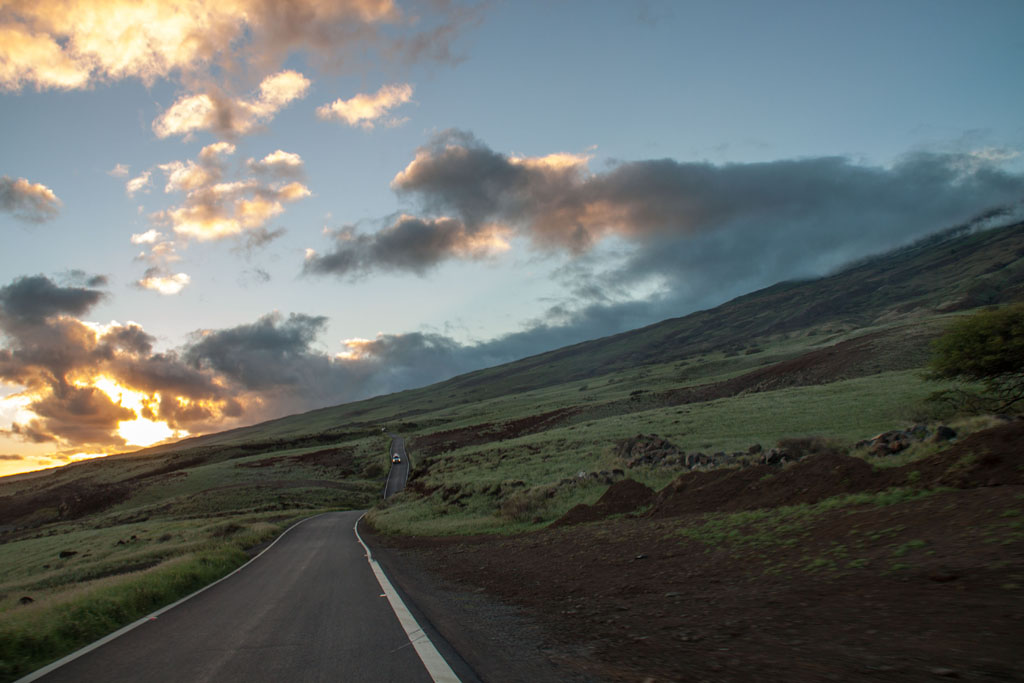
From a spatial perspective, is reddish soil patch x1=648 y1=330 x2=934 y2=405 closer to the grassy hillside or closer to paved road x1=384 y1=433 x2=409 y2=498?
the grassy hillside

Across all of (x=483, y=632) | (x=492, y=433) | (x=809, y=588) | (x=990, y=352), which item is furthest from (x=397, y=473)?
(x=809, y=588)

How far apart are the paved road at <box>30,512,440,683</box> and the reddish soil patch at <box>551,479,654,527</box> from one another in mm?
7767

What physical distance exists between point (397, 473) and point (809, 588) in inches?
3004

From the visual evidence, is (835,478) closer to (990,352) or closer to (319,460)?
(990,352)

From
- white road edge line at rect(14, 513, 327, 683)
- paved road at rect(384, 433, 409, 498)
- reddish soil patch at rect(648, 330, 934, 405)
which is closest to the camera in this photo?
white road edge line at rect(14, 513, 327, 683)

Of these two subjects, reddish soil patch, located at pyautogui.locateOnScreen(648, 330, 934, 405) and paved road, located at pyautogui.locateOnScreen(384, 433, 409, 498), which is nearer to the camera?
reddish soil patch, located at pyautogui.locateOnScreen(648, 330, 934, 405)

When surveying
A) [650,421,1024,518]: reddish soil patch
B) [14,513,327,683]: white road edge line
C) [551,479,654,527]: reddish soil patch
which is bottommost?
[551,479,654,527]: reddish soil patch

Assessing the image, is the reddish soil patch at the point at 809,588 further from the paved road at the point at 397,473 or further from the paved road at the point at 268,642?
the paved road at the point at 397,473

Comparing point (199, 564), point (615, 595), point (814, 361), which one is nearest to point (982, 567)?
point (615, 595)

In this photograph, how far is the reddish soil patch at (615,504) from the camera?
18.8 m

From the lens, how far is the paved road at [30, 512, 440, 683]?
21.7ft

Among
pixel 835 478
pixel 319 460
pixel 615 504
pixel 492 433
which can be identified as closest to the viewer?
pixel 835 478

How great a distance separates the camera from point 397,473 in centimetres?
7938

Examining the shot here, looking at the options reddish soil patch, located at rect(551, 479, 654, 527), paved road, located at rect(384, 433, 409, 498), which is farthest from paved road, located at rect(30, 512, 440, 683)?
paved road, located at rect(384, 433, 409, 498)
